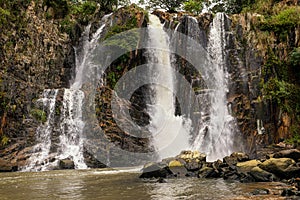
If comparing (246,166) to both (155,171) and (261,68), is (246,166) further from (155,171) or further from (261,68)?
(261,68)

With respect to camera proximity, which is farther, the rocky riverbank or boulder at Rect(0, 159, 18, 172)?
boulder at Rect(0, 159, 18, 172)

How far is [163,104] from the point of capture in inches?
928

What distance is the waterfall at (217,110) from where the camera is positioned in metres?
20.1

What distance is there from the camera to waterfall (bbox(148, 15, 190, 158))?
71.2ft

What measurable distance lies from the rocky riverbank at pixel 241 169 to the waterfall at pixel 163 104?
18.0 feet

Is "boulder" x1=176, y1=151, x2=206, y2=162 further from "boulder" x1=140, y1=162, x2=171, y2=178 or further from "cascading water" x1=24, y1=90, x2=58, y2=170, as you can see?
"cascading water" x1=24, y1=90, x2=58, y2=170

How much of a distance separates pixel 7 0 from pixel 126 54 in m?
8.30

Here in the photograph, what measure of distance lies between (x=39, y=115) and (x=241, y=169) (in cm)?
1251

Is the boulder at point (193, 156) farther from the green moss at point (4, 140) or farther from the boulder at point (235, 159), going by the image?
the green moss at point (4, 140)

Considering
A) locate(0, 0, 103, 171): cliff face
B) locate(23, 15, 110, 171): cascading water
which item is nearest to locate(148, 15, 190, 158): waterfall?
locate(23, 15, 110, 171): cascading water

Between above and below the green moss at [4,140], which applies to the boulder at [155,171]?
below

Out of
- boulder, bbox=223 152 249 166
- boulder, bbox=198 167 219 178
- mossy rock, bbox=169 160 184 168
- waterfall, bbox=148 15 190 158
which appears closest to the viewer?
boulder, bbox=198 167 219 178

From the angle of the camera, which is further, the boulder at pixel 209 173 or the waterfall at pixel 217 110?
the waterfall at pixel 217 110

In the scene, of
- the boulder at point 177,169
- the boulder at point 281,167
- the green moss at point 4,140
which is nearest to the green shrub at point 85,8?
the green moss at point 4,140
